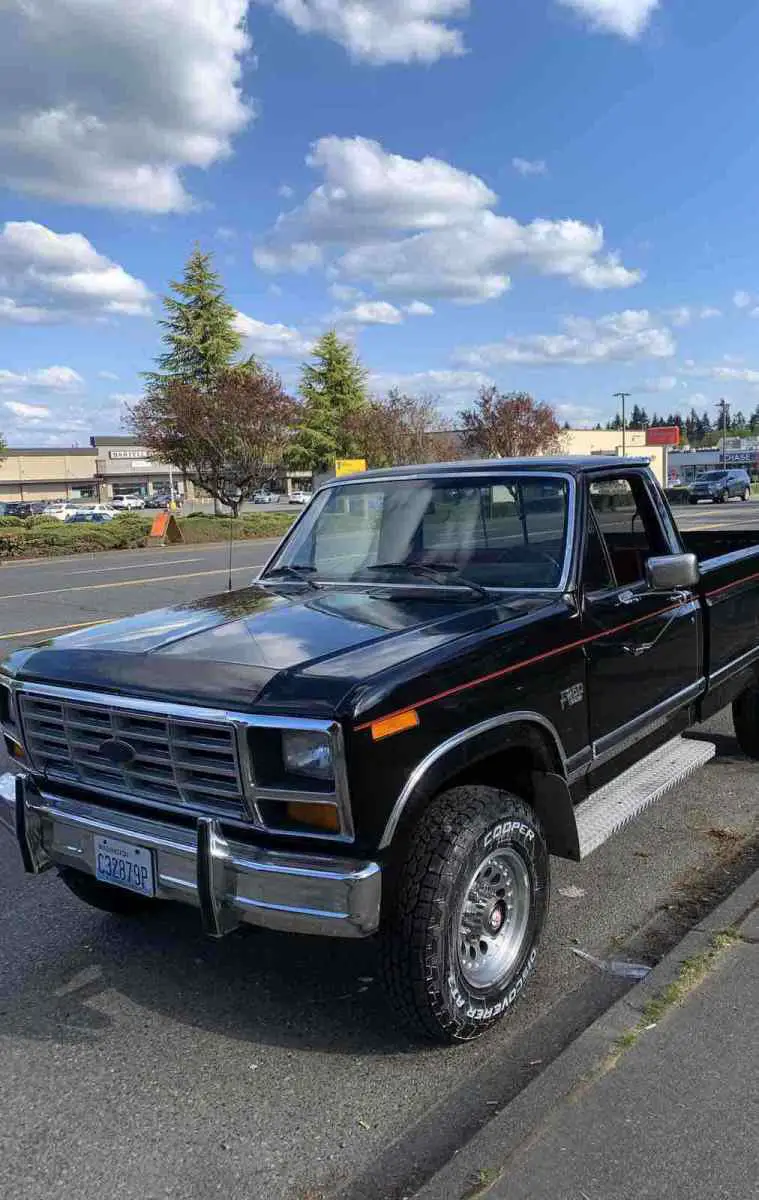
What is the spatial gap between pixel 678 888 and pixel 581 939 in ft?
2.24

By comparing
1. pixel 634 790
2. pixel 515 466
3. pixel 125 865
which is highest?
pixel 515 466

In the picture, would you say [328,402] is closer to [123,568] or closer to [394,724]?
[123,568]

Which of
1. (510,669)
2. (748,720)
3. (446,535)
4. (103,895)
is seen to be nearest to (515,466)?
(446,535)

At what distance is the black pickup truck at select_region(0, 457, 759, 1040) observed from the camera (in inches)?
104

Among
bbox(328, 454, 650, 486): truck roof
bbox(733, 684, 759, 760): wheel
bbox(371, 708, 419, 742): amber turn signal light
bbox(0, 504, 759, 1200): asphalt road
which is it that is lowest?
bbox(0, 504, 759, 1200): asphalt road

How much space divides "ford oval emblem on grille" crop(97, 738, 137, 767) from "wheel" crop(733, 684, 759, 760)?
382 centimetres

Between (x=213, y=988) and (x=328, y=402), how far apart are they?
51514mm

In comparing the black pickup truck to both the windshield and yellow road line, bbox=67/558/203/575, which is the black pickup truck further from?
yellow road line, bbox=67/558/203/575

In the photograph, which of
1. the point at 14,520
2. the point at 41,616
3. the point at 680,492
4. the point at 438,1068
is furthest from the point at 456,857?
the point at 680,492

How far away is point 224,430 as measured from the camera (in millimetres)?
34938

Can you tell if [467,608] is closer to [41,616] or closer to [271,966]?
[271,966]

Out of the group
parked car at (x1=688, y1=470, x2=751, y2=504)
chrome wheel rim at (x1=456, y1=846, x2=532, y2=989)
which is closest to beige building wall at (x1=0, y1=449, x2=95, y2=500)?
parked car at (x1=688, y1=470, x2=751, y2=504)

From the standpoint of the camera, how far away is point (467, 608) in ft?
11.5

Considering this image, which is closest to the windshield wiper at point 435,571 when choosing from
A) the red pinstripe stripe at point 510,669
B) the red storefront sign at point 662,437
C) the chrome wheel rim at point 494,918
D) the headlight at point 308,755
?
the red pinstripe stripe at point 510,669
